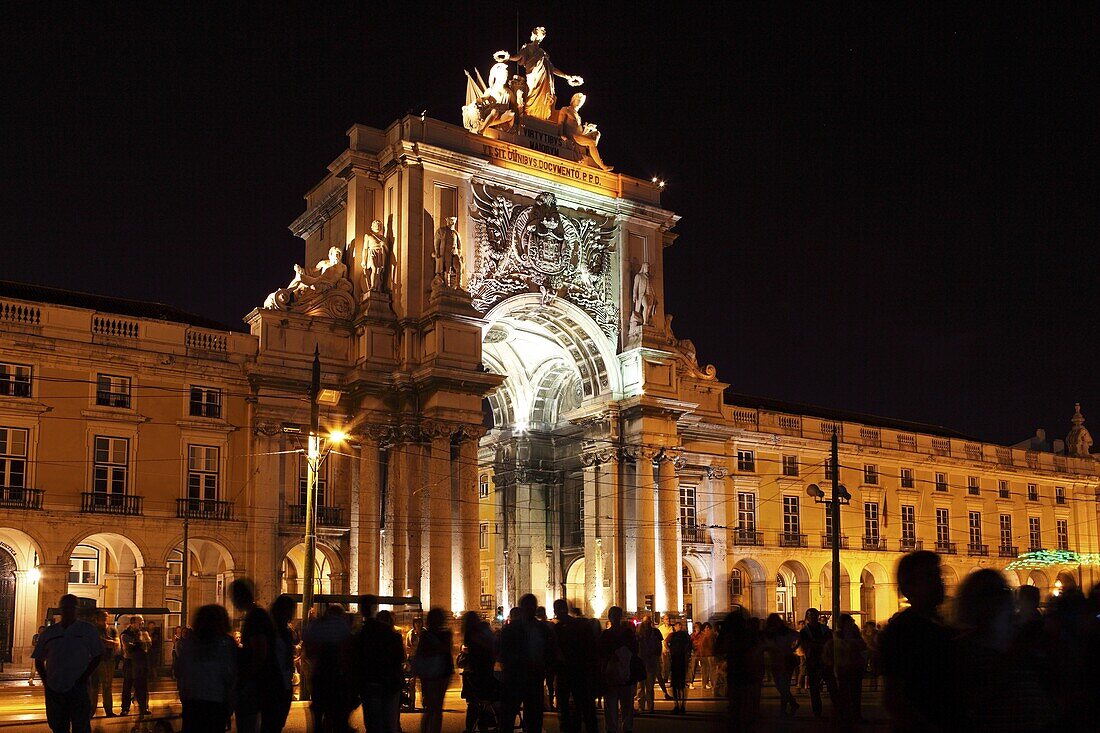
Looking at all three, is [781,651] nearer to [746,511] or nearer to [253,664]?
[253,664]

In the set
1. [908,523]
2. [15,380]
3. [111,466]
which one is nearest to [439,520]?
[111,466]

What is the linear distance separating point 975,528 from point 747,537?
54.3ft

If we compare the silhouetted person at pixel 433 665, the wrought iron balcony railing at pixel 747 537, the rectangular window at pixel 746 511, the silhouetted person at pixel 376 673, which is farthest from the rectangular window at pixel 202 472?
the silhouetted person at pixel 376 673

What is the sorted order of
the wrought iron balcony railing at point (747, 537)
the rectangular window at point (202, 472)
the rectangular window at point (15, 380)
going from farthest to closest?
1. the wrought iron balcony railing at point (747, 537)
2. the rectangular window at point (202, 472)
3. the rectangular window at point (15, 380)

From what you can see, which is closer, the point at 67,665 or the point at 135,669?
the point at 67,665

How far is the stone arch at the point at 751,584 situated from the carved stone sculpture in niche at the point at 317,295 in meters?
21.7

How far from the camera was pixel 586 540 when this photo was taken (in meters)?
49.2

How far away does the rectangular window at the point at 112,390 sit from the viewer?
40.1 meters

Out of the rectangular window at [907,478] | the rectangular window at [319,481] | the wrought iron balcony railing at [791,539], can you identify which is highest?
the rectangular window at [907,478]

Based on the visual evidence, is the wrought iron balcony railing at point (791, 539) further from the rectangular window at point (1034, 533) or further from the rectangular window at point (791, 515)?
the rectangular window at point (1034, 533)

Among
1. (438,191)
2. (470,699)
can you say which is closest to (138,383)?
(438,191)

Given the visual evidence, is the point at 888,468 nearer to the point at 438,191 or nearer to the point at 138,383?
the point at 438,191

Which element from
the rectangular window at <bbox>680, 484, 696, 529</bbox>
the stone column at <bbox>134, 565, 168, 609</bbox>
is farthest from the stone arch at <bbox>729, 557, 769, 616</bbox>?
the stone column at <bbox>134, 565, 168, 609</bbox>

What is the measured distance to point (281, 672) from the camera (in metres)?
12.6
